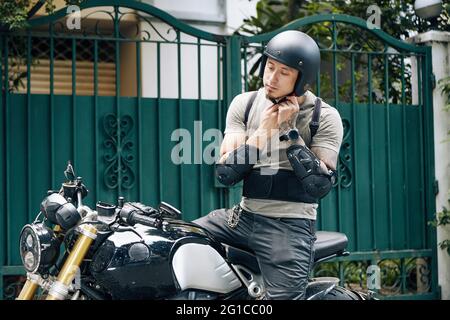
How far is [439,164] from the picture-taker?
6305mm

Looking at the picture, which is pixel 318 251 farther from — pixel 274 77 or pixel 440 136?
pixel 440 136

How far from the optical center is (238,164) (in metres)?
3.19

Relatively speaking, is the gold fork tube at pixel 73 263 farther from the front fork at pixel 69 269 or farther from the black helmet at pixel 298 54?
the black helmet at pixel 298 54

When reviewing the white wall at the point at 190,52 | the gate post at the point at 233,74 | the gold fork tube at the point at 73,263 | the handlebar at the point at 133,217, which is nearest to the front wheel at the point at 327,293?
the handlebar at the point at 133,217

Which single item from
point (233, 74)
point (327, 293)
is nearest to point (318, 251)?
point (327, 293)

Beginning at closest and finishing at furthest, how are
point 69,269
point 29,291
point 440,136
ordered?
point 69,269
point 29,291
point 440,136

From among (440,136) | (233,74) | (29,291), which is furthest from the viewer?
(440,136)

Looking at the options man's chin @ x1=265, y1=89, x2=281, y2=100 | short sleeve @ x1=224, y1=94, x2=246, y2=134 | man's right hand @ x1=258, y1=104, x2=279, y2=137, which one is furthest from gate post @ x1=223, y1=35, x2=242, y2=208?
man's right hand @ x1=258, y1=104, x2=279, y2=137

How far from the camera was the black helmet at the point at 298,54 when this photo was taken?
3.26 meters

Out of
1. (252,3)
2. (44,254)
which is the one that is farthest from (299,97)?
(252,3)

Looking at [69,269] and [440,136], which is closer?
[69,269]

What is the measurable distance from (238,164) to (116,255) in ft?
2.27
